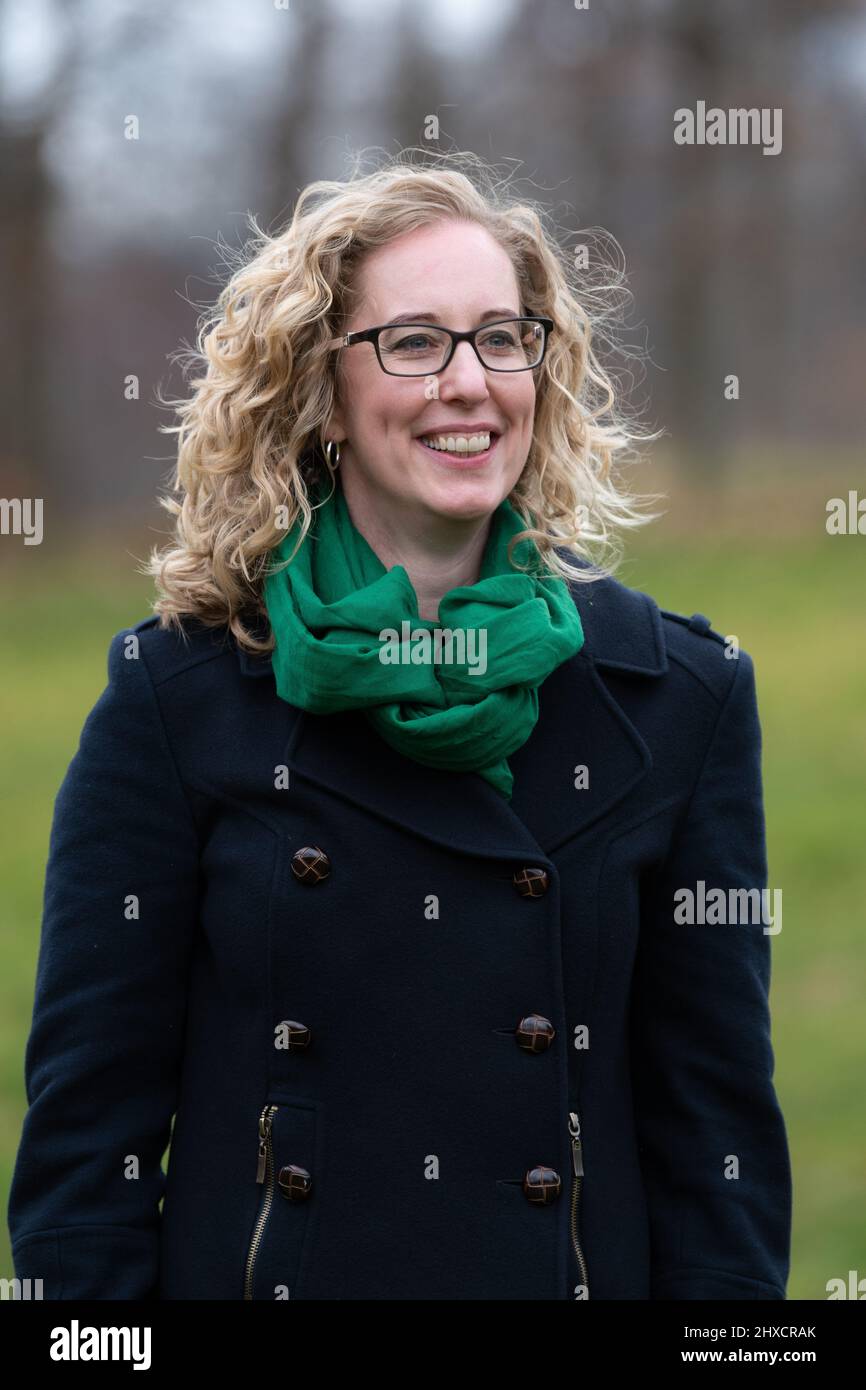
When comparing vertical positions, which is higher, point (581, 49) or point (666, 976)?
point (581, 49)

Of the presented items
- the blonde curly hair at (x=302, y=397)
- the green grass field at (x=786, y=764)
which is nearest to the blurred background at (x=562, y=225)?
the green grass field at (x=786, y=764)

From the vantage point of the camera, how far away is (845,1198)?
529cm

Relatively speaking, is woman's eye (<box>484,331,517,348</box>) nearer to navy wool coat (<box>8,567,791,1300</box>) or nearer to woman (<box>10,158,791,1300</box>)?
woman (<box>10,158,791,1300</box>)

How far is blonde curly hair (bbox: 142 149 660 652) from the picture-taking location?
2754mm

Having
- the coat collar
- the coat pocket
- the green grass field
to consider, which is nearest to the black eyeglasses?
the coat collar

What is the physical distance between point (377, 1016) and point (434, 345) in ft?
3.30

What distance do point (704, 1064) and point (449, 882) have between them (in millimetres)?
501

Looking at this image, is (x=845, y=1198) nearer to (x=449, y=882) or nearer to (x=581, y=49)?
(x=449, y=882)

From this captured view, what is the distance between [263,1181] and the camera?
8.64 ft

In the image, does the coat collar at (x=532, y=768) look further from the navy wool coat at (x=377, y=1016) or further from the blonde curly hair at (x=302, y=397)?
the blonde curly hair at (x=302, y=397)

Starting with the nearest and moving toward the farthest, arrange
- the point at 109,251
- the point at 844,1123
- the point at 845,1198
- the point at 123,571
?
1. the point at 845,1198
2. the point at 844,1123
3. the point at 123,571
4. the point at 109,251

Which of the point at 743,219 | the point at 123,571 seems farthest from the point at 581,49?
the point at 123,571

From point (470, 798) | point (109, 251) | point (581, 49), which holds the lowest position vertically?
point (470, 798)

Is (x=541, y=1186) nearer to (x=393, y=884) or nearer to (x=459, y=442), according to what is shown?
(x=393, y=884)
